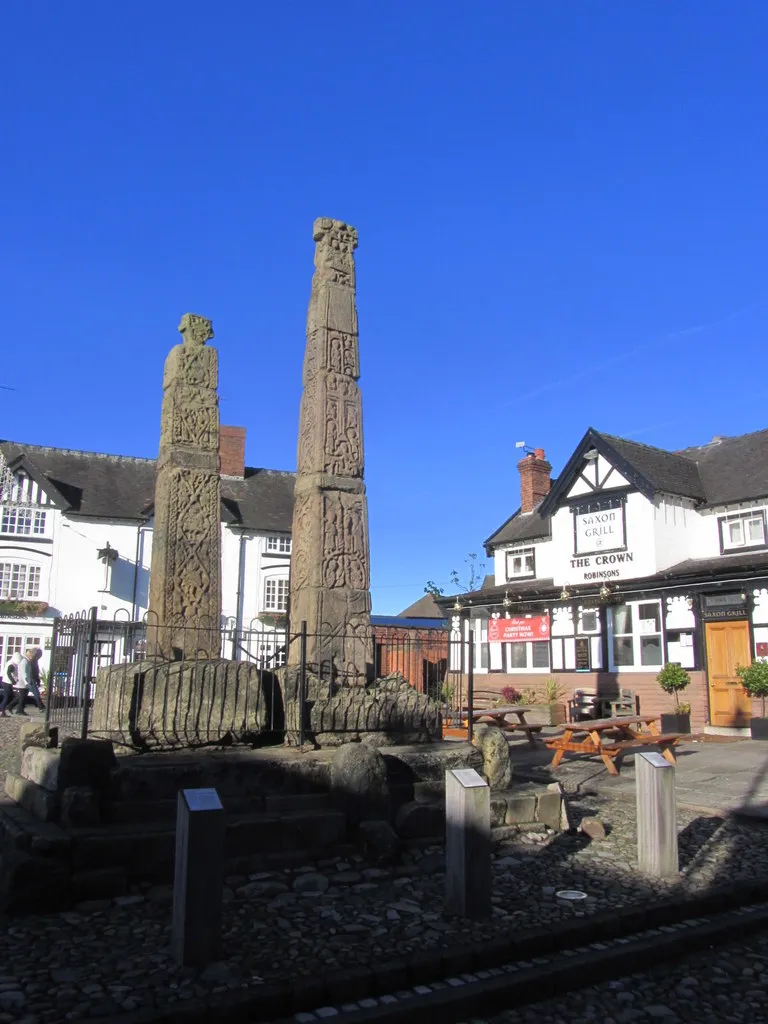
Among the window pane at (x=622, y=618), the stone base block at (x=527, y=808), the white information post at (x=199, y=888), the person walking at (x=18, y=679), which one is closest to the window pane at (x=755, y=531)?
the window pane at (x=622, y=618)

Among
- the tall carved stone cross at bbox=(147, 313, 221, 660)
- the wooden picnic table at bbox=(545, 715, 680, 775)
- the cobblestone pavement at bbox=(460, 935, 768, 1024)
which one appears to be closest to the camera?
the cobblestone pavement at bbox=(460, 935, 768, 1024)

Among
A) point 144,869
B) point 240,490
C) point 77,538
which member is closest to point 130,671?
point 144,869

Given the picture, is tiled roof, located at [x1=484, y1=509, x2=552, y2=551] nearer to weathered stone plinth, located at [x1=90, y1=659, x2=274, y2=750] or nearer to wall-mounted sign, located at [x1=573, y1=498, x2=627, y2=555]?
wall-mounted sign, located at [x1=573, y1=498, x2=627, y2=555]

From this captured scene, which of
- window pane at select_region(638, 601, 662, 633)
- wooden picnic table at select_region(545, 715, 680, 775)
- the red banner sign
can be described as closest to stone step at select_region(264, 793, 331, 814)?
wooden picnic table at select_region(545, 715, 680, 775)

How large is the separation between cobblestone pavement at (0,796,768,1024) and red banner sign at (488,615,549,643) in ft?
56.9

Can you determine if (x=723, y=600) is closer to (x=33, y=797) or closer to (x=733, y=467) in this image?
(x=733, y=467)

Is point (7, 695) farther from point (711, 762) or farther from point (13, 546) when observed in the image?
point (711, 762)

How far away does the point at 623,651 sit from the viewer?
882 inches

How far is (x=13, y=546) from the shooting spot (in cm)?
2942

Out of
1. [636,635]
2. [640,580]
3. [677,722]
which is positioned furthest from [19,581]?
[677,722]

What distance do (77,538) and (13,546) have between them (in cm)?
213

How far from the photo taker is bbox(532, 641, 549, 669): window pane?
2477 cm

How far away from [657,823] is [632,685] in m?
16.2

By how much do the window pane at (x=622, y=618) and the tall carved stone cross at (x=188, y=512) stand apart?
15590 millimetres
